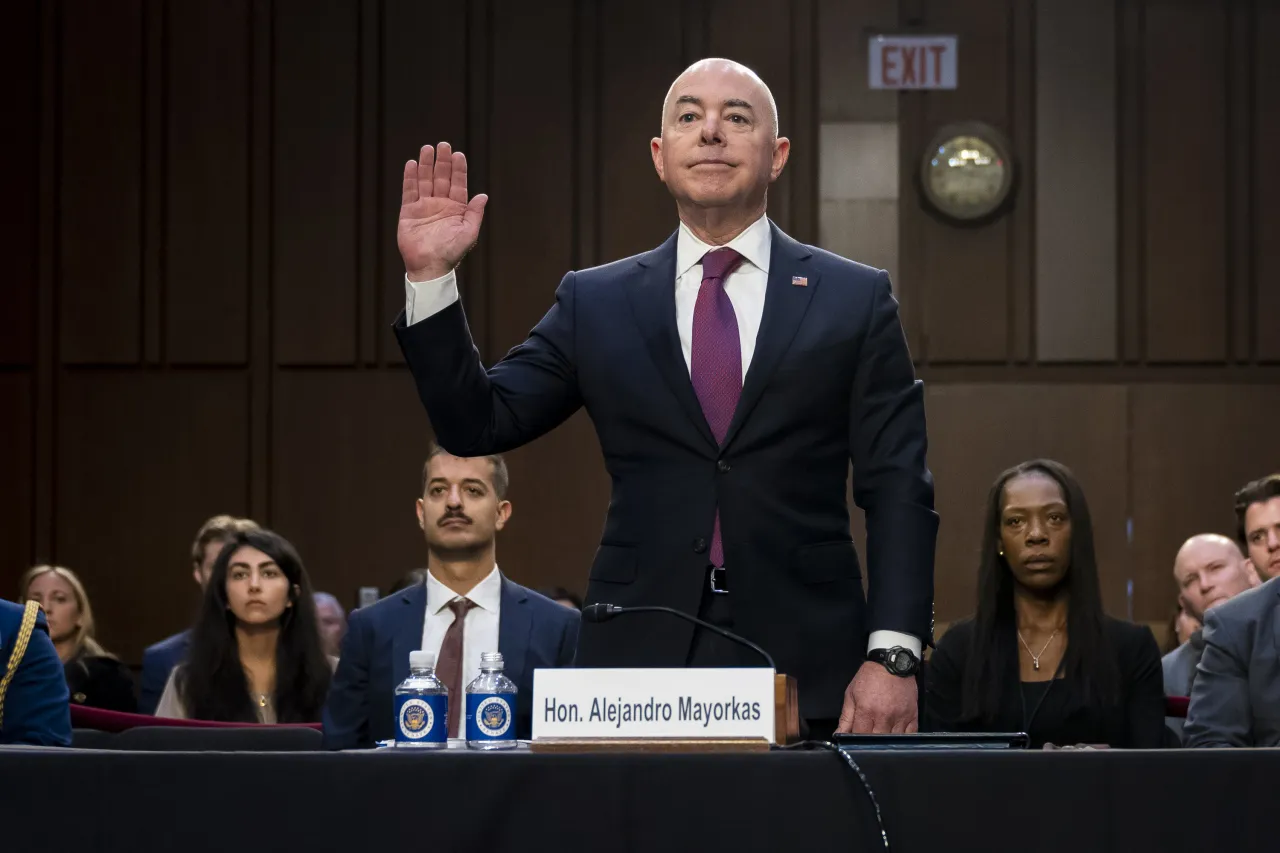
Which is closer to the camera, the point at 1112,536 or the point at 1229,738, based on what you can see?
the point at 1229,738

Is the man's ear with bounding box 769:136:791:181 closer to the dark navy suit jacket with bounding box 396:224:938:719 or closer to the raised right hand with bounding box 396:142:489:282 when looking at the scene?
the dark navy suit jacket with bounding box 396:224:938:719

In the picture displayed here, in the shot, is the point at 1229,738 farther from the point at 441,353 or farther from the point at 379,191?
the point at 379,191

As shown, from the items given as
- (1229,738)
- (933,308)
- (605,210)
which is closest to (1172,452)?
(933,308)

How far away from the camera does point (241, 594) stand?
15.6ft

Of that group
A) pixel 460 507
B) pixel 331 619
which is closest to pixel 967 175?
pixel 331 619

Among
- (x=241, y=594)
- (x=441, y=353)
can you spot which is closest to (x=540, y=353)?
(x=441, y=353)

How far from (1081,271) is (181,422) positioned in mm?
4065

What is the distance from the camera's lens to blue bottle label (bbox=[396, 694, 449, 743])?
1.90 m

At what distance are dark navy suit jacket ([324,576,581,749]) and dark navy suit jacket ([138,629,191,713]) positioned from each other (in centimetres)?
125

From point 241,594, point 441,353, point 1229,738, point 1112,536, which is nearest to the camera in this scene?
point 441,353

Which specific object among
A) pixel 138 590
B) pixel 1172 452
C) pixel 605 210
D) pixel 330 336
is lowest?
pixel 138 590

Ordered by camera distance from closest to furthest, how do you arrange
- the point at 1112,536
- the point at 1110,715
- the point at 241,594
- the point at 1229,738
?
the point at 1229,738, the point at 1110,715, the point at 241,594, the point at 1112,536

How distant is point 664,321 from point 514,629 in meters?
1.87

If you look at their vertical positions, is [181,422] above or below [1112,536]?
above
